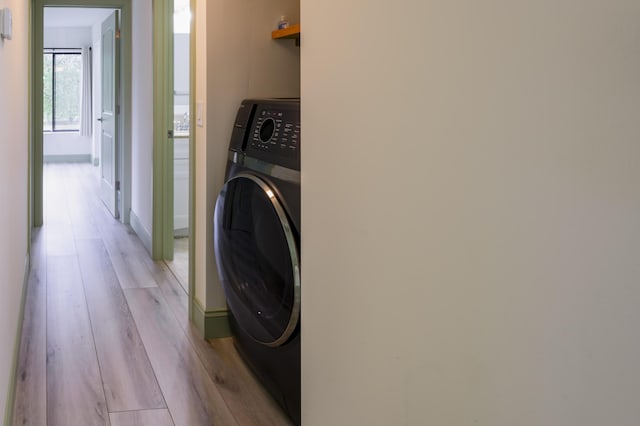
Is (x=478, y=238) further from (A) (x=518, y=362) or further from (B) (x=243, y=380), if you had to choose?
(B) (x=243, y=380)

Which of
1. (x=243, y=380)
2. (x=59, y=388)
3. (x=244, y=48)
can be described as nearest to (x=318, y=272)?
(x=243, y=380)

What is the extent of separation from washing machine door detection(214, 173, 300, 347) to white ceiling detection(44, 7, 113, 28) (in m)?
7.67

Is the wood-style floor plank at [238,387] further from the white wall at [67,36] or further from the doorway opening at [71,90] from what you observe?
the white wall at [67,36]

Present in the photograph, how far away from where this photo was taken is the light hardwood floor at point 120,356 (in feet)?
8.25

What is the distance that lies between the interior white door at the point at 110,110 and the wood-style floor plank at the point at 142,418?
4.55 metres

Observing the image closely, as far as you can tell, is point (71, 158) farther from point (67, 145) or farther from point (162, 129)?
point (162, 129)

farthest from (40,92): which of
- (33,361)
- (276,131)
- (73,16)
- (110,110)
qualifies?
(73,16)

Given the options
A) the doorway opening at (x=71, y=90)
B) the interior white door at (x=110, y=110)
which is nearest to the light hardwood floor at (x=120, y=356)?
the interior white door at (x=110, y=110)

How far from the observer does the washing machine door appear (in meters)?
2.31

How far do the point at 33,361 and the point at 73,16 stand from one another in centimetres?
897

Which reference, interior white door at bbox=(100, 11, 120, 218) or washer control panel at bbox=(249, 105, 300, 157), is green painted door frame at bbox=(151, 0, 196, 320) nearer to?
interior white door at bbox=(100, 11, 120, 218)

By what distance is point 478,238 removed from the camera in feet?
3.58

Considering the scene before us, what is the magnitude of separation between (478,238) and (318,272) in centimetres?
74

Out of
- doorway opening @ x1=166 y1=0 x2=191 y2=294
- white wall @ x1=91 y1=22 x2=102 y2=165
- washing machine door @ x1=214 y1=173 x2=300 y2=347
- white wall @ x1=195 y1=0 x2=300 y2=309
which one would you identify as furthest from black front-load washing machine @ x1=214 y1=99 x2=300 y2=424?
white wall @ x1=91 y1=22 x2=102 y2=165
